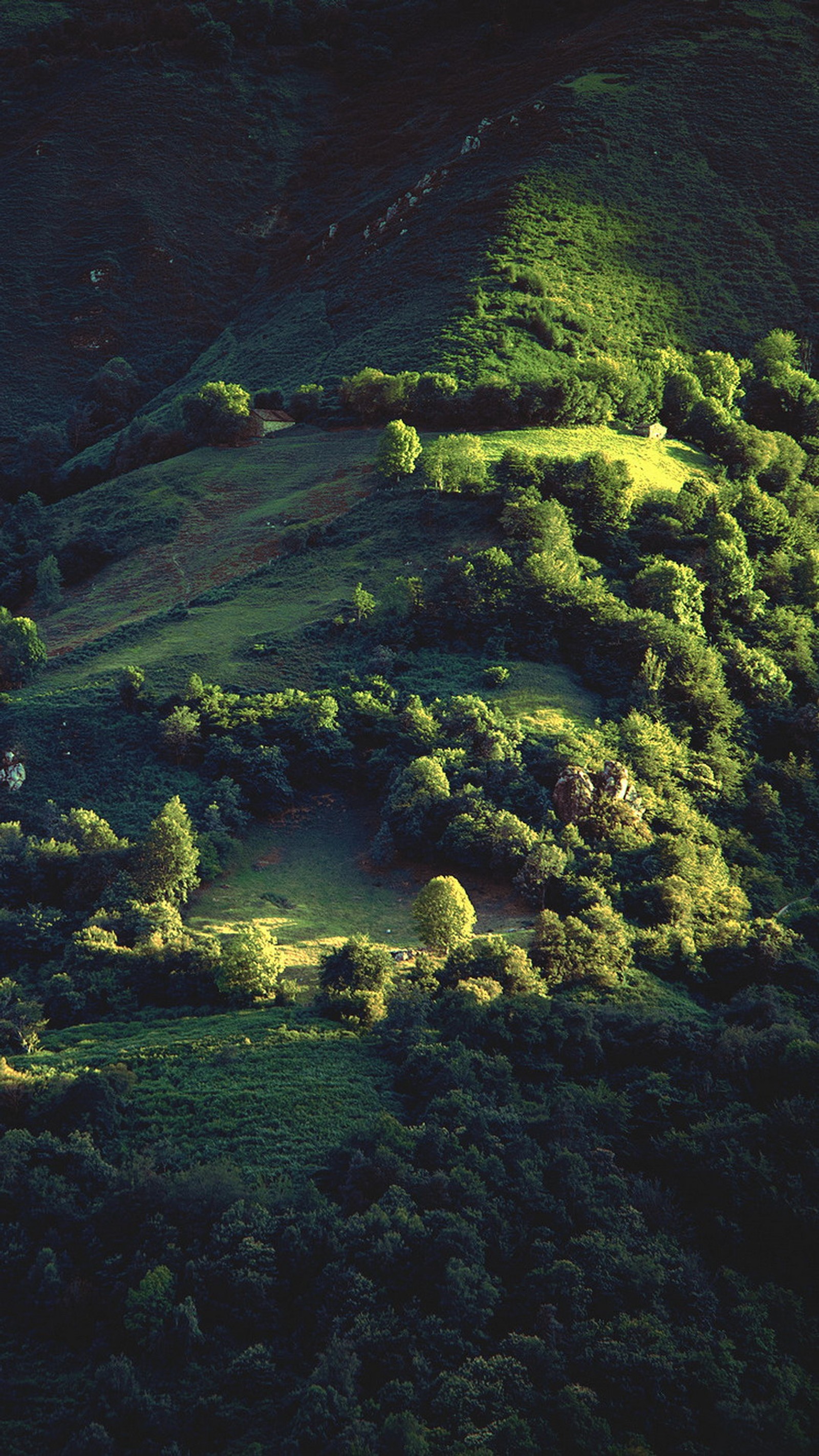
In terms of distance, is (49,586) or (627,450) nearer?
(627,450)

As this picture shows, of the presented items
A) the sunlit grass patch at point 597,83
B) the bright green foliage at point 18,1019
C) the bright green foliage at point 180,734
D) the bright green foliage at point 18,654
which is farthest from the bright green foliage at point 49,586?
the sunlit grass patch at point 597,83

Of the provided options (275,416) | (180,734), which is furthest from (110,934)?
(275,416)

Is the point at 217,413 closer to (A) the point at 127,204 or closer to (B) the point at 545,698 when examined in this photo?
(B) the point at 545,698

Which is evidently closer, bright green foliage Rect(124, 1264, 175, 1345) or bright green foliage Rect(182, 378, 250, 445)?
bright green foliage Rect(124, 1264, 175, 1345)

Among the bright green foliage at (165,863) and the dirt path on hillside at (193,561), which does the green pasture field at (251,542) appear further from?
the bright green foliage at (165,863)

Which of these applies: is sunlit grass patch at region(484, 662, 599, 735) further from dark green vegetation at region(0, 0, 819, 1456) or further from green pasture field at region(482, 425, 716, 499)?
green pasture field at region(482, 425, 716, 499)

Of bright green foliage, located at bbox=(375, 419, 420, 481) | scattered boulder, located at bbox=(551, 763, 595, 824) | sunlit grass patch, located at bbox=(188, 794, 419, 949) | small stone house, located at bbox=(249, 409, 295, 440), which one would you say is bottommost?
sunlit grass patch, located at bbox=(188, 794, 419, 949)

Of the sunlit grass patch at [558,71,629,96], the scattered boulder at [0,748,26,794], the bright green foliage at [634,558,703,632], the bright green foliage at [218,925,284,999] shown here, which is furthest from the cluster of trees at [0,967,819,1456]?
the sunlit grass patch at [558,71,629,96]
